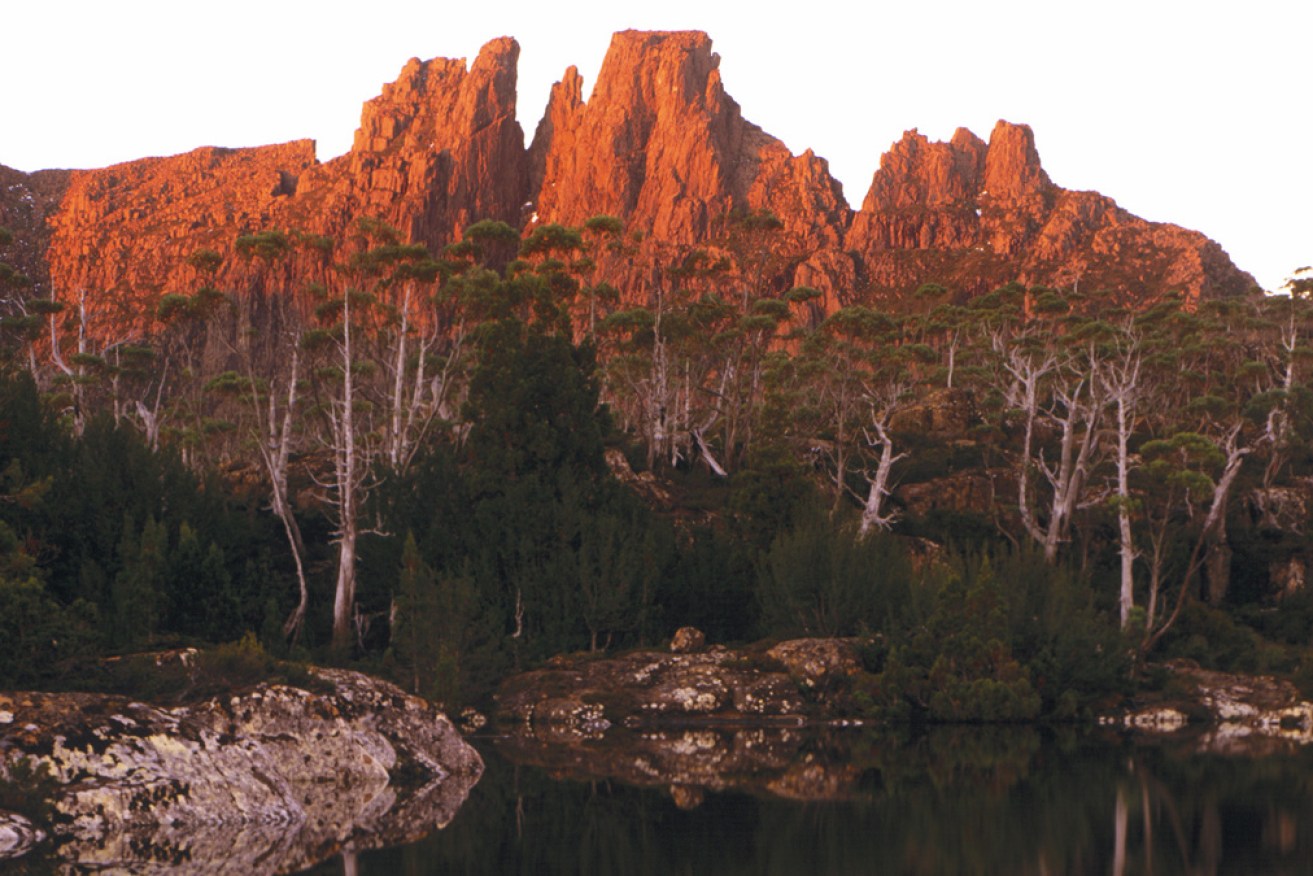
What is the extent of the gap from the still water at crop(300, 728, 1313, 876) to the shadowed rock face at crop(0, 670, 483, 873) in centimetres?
75

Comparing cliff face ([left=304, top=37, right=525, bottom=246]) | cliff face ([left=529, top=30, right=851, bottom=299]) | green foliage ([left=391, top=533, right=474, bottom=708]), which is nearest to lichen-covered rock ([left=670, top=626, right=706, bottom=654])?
green foliage ([left=391, top=533, right=474, bottom=708])

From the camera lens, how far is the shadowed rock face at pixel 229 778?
11641 millimetres

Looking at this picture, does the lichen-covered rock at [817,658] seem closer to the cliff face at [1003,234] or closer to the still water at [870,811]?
the still water at [870,811]

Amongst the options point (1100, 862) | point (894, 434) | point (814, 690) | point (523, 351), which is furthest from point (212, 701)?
point (894, 434)

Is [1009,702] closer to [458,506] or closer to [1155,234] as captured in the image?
[458,506]

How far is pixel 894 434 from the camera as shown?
5925 cm

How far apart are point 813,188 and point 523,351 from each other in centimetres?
15302

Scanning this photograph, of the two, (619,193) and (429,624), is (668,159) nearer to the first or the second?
(619,193)

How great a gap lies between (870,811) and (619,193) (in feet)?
562

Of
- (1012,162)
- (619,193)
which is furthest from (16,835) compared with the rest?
(1012,162)

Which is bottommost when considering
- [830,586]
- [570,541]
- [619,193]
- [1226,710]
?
[1226,710]

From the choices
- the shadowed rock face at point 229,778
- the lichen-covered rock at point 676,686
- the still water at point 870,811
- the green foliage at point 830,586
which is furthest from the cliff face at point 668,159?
the shadowed rock face at point 229,778

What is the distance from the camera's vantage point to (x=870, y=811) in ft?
45.5

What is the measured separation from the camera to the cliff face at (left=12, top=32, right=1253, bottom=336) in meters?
166
